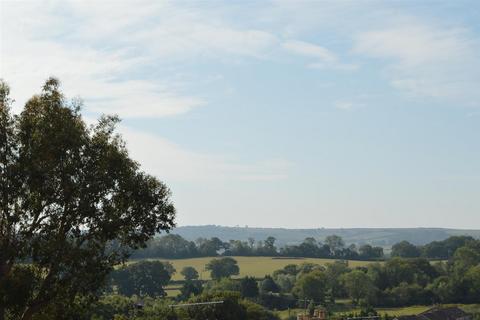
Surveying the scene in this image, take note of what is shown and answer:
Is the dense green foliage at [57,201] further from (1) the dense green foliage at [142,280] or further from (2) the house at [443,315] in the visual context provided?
(1) the dense green foliage at [142,280]

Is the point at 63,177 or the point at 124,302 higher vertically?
the point at 63,177

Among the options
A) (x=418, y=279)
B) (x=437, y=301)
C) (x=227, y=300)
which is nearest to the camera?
(x=227, y=300)

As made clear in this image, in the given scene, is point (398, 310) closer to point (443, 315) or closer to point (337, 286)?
point (337, 286)

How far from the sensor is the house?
136000 millimetres

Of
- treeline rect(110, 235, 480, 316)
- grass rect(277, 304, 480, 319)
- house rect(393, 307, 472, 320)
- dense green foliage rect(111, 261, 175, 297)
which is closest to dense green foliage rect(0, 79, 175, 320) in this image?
house rect(393, 307, 472, 320)

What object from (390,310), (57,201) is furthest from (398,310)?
(57,201)

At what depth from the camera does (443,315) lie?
139625 mm

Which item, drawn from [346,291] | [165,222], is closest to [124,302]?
[346,291]

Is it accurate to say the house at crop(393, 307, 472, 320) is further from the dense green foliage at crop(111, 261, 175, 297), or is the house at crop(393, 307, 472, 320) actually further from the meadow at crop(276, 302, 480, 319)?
the dense green foliage at crop(111, 261, 175, 297)

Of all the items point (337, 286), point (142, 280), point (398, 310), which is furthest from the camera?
point (142, 280)

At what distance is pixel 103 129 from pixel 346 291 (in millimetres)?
147503

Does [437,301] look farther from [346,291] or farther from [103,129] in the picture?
[103,129]

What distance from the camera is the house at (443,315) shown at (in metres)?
136

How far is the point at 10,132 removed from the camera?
28953mm
